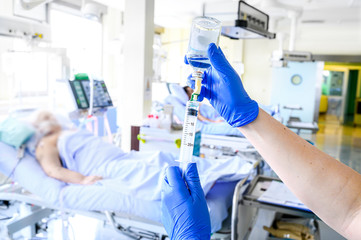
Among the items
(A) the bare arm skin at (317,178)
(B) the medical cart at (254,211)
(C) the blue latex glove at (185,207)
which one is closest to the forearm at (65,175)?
(B) the medical cart at (254,211)

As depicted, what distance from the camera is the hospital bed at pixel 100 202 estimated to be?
82.6 inches

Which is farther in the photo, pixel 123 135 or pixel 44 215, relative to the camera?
pixel 123 135

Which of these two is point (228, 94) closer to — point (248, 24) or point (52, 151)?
point (52, 151)

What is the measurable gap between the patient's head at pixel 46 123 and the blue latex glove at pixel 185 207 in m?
1.76

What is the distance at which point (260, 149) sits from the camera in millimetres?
941

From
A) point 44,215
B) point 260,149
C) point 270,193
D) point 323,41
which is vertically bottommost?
point 44,215

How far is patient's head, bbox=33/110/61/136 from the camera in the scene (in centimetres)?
262

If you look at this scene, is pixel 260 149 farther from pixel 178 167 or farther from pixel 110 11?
pixel 110 11

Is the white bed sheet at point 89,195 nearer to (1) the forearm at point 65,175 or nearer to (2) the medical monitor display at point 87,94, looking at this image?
(1) the forearm at point 65,175

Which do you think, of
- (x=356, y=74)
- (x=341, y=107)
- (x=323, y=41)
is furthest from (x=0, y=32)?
(x=356, y=74)

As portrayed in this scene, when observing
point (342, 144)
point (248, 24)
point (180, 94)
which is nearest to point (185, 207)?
point (248, 24)

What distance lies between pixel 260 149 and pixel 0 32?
8.07 feet

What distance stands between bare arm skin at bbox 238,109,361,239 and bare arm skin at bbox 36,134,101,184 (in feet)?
5.99

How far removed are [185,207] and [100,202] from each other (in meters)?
1.18
